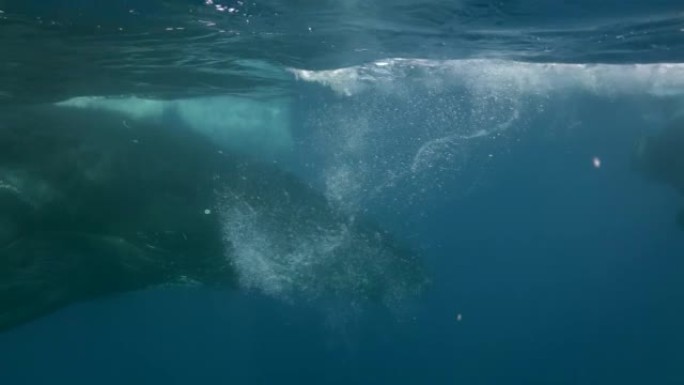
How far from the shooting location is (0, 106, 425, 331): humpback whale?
1880 cm

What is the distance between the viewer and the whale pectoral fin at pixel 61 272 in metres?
18.6

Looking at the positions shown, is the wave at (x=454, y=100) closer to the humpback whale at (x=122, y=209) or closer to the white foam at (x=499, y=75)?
the white foam at (x=499, y=75)

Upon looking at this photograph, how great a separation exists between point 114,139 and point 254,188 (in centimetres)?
571

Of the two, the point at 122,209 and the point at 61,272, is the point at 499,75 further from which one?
the point at 61,272

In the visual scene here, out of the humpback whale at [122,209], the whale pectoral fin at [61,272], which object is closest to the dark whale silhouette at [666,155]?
the humpback whale at [122,209]

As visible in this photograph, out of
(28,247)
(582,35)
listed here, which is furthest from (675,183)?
(28,247)

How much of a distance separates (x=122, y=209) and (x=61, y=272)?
276 centimetres

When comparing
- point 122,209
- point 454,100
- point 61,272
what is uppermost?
point 454,100

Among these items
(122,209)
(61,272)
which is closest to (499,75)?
(122,209)

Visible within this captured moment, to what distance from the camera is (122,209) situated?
66.0 feet

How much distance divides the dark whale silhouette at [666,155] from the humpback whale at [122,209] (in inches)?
776

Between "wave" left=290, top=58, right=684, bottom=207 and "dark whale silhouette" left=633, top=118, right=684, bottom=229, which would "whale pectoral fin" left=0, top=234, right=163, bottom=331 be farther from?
"dark whale silhouette" left=633, top=118, right=684, bottom=229

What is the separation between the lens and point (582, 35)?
60.0 feet

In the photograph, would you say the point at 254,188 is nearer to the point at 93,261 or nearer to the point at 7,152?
the point at 93,261
